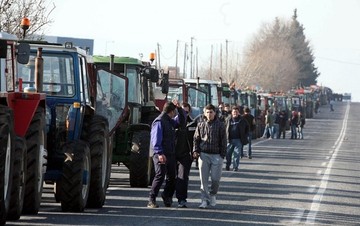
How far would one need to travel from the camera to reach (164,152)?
69.0ft

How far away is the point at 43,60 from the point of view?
63.7 ft

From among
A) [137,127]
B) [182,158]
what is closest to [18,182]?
[182,158]

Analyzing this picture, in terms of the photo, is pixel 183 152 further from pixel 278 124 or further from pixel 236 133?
pixel 278 124

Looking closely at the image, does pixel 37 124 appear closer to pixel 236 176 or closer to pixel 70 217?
pixel 70 217

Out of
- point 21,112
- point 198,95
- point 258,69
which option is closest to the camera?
point 21,112

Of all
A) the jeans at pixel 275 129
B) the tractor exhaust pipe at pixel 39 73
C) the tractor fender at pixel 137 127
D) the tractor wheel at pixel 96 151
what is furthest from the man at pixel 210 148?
the jeans at pixel 275 129

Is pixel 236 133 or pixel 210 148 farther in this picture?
pixel 236 133

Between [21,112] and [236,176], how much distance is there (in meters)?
15.7

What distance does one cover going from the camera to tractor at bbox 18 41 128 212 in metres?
18.7

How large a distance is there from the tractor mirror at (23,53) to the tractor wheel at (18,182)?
999 millimetres

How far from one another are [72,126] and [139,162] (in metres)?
5.80

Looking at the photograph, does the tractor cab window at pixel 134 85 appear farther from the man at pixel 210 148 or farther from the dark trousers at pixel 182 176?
the dark trousers at pixel 182 176

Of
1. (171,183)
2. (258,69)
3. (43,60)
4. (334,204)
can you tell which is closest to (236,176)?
(334,204)

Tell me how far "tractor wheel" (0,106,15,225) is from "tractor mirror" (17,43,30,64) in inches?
→ 44.8
